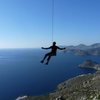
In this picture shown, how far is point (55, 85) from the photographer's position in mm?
136625

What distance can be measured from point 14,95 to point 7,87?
61.2ft

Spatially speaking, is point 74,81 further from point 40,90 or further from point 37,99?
point 37,99

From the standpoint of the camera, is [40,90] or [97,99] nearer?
[97,99]

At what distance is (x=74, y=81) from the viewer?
13325 cm

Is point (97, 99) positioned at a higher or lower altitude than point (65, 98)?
higher

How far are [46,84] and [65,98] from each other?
57534mm

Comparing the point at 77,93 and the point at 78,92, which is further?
the point at 78,92

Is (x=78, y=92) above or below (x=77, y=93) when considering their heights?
above

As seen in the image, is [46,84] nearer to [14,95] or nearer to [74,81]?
[74,81]

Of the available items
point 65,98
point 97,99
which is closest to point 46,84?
point 65,98

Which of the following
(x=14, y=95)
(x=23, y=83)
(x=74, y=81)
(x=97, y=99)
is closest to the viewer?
(x=97, y=99)

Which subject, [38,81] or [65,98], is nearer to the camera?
[65,98]

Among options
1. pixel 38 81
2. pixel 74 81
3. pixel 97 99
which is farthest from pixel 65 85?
pixel 97 99

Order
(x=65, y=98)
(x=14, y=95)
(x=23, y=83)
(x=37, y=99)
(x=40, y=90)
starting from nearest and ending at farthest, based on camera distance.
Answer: (x=65, y=98) < (x=37, y=99) < (x=14, y=95) < (x=40, y=90) < (x=23, y=83)
